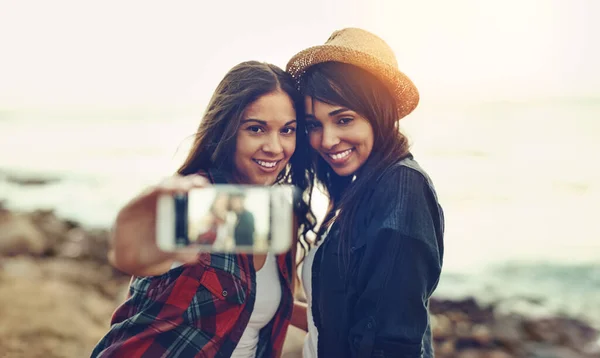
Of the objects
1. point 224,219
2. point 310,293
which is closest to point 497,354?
point 310,293

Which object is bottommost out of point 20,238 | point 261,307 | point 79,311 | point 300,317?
point 79,311

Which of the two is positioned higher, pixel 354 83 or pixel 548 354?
pixel 354 83

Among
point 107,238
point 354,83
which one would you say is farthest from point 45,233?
point 354,83

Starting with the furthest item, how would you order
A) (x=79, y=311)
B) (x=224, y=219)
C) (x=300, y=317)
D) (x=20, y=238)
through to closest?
(x=20, y=238), (x=79, y=311), (x=300, y=317), (x=224, y=219)

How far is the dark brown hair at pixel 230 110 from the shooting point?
6.97 feet

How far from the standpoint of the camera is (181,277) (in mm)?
1829

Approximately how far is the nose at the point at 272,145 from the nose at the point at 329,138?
19 centimetres

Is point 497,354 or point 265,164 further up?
point 265,164

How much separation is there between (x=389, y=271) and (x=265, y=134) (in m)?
0.75

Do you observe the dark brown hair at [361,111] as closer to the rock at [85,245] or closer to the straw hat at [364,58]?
the straw hat at [364,58]

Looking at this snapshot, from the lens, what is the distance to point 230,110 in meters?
2.12

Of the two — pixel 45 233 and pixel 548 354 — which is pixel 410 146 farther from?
pixel 45 233

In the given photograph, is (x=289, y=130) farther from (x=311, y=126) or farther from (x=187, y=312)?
(x=187, y=312)

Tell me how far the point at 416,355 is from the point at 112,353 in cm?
97
